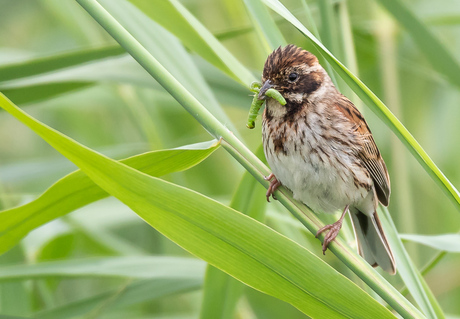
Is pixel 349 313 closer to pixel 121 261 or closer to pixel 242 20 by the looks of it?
pixel 121 261

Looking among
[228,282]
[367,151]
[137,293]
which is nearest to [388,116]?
[228,282]

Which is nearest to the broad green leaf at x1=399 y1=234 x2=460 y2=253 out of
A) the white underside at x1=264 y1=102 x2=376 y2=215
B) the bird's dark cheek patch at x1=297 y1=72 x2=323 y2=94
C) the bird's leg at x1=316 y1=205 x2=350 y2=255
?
the bird's leg at x1=316 y1=205 x2=350 y2=255

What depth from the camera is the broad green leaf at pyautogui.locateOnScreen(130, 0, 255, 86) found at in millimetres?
1644

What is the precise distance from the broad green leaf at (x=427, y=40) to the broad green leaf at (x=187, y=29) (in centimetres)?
58

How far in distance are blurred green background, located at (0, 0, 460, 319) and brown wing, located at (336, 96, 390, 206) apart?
7 centimetres

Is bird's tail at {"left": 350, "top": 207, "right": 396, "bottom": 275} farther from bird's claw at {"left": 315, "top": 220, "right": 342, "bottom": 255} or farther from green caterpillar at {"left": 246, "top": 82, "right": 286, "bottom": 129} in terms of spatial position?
green caterpillar at {"left": 246, "top": 82, "right": 286, "bottom": 129}

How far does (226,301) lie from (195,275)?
342mm

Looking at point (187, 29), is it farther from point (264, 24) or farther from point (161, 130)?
point (161, 130)

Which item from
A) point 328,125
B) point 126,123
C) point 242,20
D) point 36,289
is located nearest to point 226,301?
point 328,125

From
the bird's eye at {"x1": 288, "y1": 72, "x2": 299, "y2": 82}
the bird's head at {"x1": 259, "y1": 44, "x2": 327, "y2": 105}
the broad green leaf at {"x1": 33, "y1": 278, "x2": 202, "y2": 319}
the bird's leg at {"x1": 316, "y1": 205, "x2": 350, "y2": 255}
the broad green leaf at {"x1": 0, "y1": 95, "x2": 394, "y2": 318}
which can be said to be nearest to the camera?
the broad green leaf at {"x1": 0, "y1": 95, "x2": 394, "y2": 318}

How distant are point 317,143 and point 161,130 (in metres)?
0.87

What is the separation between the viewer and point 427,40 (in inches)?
80.0

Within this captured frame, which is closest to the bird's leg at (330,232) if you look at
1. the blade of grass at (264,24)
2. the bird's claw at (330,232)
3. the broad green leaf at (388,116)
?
the bird's claw at (330,232)

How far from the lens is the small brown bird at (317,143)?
197cm
